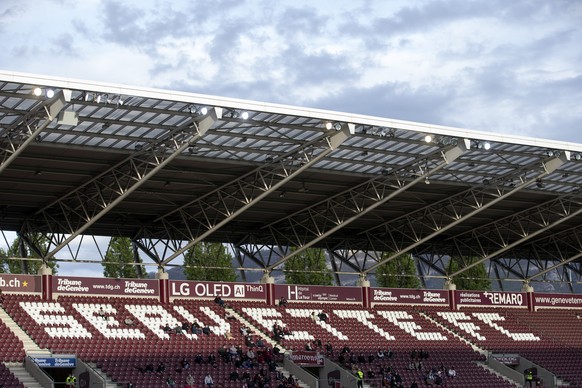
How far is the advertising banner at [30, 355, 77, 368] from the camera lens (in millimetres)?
43656

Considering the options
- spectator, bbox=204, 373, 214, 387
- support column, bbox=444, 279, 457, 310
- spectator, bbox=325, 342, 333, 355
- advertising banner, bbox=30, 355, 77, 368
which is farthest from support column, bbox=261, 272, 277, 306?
advertising banner, bbox=30, 355, 77, 368

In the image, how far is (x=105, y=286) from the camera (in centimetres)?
5416

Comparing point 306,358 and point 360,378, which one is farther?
point 306,358

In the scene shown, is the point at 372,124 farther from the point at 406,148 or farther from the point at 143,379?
the point at 143,379

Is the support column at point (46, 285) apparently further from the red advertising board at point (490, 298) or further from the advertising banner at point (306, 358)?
the red advertising board at point (490, 298)

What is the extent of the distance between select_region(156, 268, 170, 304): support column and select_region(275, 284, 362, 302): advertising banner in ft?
23.2

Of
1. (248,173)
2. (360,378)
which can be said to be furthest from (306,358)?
(248,173)

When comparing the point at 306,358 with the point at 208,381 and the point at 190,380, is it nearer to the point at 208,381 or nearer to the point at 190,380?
the point at 208,381

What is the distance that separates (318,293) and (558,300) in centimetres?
2044

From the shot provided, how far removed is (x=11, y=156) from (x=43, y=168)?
718cm

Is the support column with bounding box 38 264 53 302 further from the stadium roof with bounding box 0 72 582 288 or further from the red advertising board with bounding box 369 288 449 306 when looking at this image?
A: the red advertising board with bounding box 369 288 449 306

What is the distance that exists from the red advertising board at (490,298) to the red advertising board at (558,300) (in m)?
1.40

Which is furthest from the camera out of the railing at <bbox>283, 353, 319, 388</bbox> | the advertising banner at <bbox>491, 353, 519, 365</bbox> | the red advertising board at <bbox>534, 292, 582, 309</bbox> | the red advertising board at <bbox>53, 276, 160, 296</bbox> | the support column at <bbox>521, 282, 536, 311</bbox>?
the red advertising board at <bbox>534, 292, 582, 309</bbox>

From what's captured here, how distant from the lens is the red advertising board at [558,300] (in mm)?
72438
